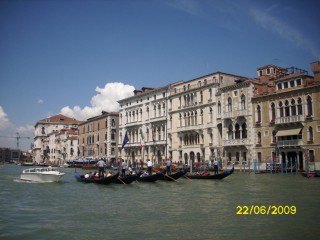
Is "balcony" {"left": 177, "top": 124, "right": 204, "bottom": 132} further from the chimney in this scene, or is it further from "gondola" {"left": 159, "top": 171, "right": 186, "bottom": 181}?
"gondola" {"left": 159, "top": 171, "right": 186, "bottom": 181}

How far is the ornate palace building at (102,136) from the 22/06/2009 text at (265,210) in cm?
4354

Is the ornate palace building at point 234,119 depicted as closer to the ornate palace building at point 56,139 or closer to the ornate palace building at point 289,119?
the ornate palace building at point 289,119

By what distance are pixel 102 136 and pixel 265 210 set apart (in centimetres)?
4742

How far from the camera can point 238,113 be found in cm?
3347

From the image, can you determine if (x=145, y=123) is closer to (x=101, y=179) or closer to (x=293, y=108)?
(x=293, y=108)

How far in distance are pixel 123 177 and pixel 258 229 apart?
12670mm

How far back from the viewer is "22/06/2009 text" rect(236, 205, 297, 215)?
988 cm

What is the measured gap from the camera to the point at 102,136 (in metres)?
56.3

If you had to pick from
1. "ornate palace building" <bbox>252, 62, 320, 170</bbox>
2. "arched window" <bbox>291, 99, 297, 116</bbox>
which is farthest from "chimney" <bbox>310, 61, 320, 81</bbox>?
"arched window" <bbox>291, 99, 297, 116</bbox>

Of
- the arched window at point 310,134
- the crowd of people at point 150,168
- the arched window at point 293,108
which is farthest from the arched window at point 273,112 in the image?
the crowd of people at point 150,168

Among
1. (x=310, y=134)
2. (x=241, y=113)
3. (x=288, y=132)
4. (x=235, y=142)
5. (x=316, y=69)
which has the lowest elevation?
(x=235, y=142)

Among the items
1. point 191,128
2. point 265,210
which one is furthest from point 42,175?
point 191,128

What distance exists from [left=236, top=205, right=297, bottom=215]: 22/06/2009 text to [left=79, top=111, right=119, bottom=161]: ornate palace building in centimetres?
4354

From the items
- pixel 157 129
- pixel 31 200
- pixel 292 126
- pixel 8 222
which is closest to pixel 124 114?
pixel 157 129
